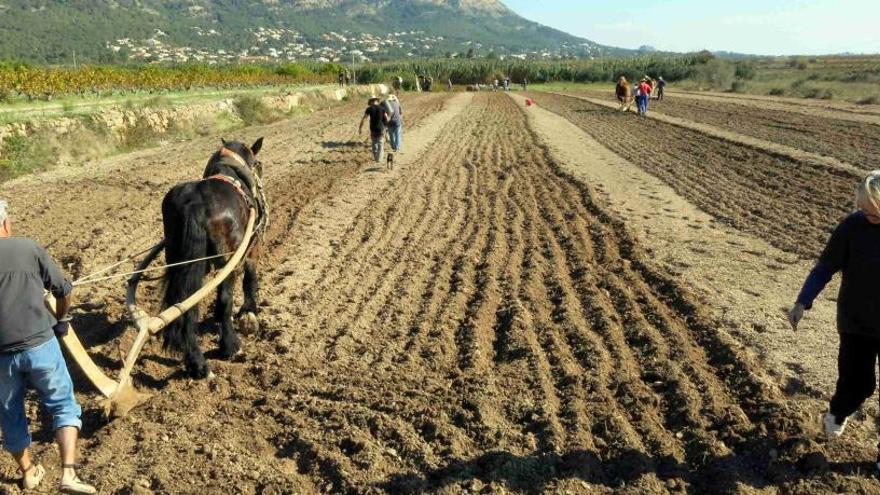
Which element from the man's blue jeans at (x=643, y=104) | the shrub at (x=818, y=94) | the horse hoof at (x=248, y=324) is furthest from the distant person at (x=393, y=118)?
the shrub at (x=818, y=94)

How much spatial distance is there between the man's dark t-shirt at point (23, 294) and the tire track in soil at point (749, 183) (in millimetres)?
8786

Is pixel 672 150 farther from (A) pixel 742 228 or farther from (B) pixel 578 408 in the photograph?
(B) pixel 578 408

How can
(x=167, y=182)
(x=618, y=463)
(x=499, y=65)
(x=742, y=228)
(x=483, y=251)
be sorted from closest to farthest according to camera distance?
(x=618, y=463)
(x=483, y=251)
(x=742, y=228)
(x=167, y=182)
(x=499, y=65)

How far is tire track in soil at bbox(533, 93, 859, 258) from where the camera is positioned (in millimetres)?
9852

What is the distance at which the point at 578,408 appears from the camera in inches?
180

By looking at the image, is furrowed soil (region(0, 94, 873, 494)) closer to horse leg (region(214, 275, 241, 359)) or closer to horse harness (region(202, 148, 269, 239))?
horse leg (region(214, 275, 241, 359))

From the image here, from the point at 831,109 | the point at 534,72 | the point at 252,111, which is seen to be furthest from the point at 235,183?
the point at 534,72

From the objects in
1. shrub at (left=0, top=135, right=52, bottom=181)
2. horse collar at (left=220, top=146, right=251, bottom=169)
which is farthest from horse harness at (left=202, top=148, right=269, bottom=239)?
shrub at (left=0, top=135, right=52, bottom=181)

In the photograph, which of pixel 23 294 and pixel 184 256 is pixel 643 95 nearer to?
pixel 184 256

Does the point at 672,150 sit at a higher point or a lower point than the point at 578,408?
higher

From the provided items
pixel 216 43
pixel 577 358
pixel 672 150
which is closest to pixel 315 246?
pixel 577 358

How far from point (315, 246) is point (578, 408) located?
5.19 meters

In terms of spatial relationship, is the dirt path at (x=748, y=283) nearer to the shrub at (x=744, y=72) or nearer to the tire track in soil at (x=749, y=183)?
the tire track in soil at (x=749, y=183)

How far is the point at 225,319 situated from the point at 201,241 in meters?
0.76
